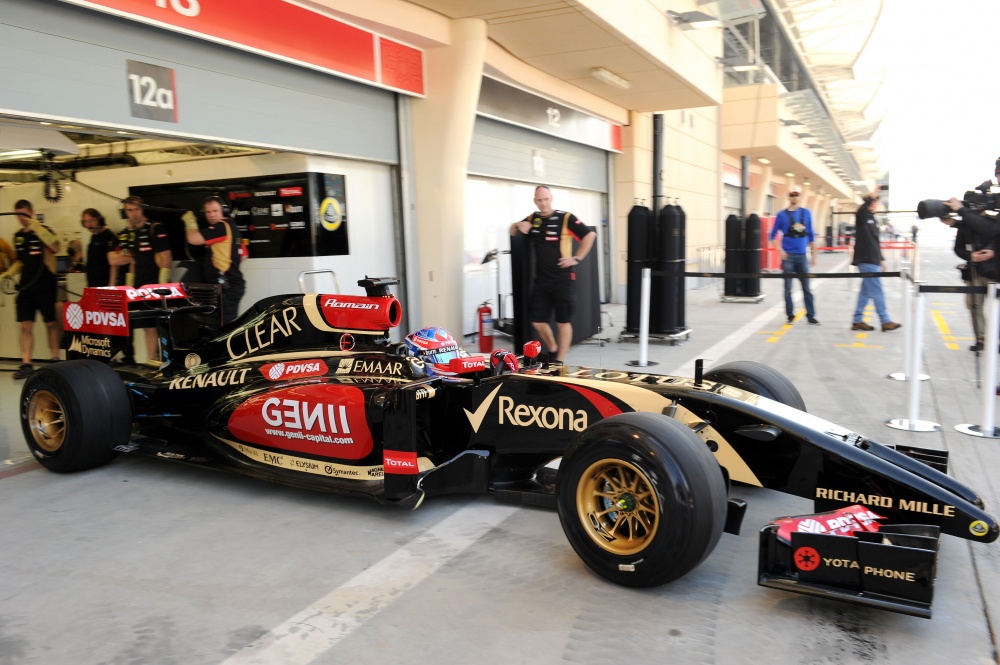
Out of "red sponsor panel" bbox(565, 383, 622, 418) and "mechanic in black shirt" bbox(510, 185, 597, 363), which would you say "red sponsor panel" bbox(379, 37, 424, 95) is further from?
"red sponsor panel" bbox(565, 383, 622, 418)

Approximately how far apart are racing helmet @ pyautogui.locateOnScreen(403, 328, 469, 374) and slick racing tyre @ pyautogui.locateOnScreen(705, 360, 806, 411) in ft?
4.72

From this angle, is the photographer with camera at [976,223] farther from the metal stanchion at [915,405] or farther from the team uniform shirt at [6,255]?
the team uniform shirt at [6,255]

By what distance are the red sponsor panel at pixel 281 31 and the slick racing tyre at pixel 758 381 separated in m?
4.71

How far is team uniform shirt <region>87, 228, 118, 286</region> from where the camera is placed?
831 centimetres

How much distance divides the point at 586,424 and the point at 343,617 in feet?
4.44

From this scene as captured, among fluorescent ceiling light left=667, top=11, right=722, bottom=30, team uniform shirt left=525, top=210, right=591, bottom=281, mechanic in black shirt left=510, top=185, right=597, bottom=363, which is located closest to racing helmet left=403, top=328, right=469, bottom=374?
mechanic in black shirt left=510, top=185, right=597, bottom=363

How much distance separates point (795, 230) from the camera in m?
10.9

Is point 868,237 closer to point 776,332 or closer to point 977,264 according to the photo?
point 776,332

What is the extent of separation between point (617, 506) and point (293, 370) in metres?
2.21

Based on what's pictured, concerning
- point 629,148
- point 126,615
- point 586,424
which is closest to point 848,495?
point 586,424

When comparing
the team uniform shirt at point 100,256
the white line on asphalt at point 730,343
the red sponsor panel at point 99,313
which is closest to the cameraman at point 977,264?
the white line on asphalt at point 730,343

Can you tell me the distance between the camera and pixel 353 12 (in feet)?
23.2

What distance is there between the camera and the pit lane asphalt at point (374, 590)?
2521 mm

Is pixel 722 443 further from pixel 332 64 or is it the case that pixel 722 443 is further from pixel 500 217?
pixel 500 217
